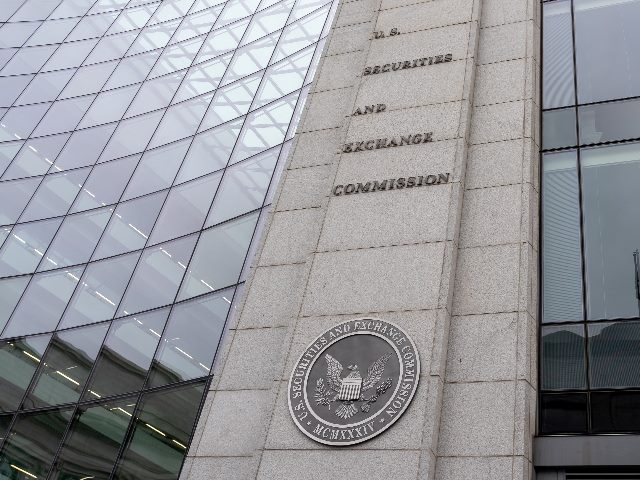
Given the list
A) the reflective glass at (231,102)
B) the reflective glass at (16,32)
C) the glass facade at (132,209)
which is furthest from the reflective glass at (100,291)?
the reflective glass at (16,32)

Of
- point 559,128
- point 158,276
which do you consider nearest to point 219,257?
point 158,276

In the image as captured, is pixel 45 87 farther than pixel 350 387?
Yes

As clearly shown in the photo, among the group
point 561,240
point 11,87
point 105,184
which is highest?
point 11,87

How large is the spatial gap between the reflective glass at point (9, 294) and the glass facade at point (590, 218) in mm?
17333

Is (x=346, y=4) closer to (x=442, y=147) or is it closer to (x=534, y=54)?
(x=534, y=54)

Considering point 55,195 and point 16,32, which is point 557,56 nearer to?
point 55,195

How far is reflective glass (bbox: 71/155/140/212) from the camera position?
90.6 feet

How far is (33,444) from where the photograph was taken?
847 inches

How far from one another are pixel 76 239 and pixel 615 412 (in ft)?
62.2

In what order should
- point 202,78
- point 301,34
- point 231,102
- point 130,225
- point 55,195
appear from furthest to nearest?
point 202,78
point 55,195
point 301,34
point 231,102
point 130,225

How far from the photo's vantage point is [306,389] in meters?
13.7

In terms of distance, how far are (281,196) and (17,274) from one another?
12.7 metres

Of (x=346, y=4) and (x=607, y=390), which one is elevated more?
(x=346, y=4)

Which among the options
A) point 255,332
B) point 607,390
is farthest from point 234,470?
point 607,390
